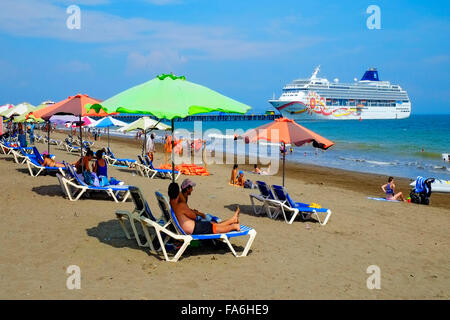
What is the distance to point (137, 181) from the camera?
1133cm

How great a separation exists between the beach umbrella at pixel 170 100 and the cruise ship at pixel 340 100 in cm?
7449

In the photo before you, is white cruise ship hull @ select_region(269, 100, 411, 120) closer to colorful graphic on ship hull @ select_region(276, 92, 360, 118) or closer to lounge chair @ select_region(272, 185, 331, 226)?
colorful graphic on ship hull @ select_region(276, 92, 360, 118)

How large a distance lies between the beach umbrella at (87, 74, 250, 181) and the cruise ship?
7449 centimetres

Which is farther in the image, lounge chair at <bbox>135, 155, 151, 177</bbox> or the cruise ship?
the cruise ship

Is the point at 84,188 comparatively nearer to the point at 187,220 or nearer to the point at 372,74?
the point at 187,220

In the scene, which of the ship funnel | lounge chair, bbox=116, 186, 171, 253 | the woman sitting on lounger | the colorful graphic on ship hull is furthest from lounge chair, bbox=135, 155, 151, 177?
the ship funnel

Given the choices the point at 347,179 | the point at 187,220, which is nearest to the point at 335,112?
the point at 347,179

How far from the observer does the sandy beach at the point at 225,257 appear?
406cm

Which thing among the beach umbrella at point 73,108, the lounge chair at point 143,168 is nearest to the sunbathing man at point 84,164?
the beach umbrella at point 73,108

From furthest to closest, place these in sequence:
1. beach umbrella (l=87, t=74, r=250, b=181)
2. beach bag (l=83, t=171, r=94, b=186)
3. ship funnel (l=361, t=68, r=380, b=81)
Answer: ship funnel (l=361, t=68, r=380, b=81)
beach bag (l=83, t=171, r=94, b=186)
beach umbrella (l=87, t=74, r=250, b=181)

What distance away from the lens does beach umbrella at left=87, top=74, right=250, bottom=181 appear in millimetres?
4660

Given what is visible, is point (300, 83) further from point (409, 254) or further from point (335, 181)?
point (409, 254)

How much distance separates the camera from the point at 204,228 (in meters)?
5.02
